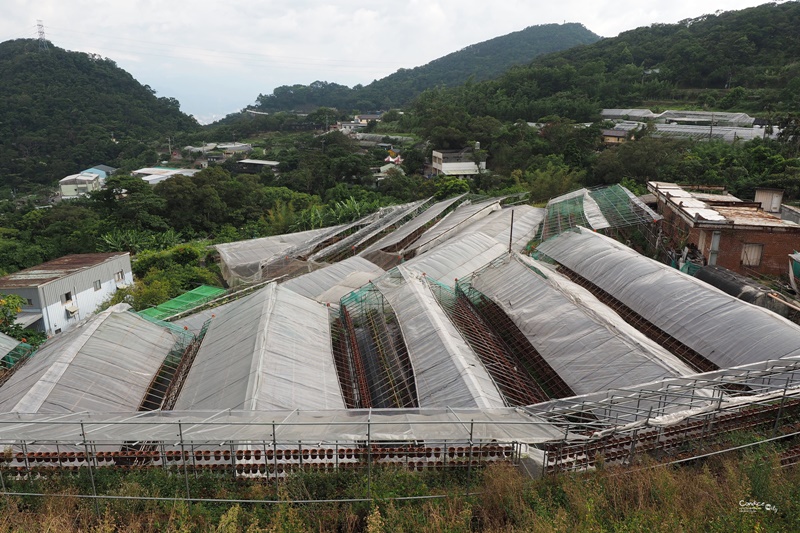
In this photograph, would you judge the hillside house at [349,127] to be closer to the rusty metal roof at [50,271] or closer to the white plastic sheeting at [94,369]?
the rusty metal roof at [50,271]

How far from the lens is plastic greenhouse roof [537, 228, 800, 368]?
32.8ft

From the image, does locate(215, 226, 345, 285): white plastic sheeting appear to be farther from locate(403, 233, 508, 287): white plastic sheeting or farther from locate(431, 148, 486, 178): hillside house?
locate(431, 148, 486, 178): hillside house

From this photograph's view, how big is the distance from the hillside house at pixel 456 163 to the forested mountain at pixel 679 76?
9442mm

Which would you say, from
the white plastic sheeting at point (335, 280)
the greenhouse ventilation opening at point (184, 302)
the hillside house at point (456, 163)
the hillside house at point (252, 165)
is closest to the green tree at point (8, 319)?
the greenhouse ventilation opening at point (184, 302)

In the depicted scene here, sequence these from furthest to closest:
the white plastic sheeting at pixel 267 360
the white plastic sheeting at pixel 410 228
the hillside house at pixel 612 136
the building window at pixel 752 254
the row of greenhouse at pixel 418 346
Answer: the hillside house at pixel 612 136 < the white plastic sheeting at pixel 410 228 < the building window at pixel 752 254 < the row of greenhouse at pixel 418 346 < the white plastic sheeting at pixel 267 360

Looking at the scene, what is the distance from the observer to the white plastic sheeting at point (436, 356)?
916cm

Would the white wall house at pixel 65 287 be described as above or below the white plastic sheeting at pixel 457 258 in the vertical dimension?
below

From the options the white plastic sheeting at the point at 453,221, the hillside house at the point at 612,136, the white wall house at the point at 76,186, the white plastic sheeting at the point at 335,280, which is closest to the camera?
the white plastic sheeting at the point at 335,280

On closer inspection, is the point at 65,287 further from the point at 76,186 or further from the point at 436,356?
the point at 76,186

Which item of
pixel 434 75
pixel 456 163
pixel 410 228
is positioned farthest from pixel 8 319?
pixel 434 75

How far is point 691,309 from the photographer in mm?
11766

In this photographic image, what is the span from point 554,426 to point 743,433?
2.76 meters

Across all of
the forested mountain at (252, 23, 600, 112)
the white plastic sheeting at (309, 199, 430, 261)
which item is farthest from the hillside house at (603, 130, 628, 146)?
the forested mountain at (252, 23, 600, 112)

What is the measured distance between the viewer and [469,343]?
457 inches
